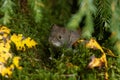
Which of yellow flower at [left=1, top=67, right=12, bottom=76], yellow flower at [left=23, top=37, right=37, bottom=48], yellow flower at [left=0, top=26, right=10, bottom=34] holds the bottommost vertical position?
yellow flower at [left=1, top=67, right=12, bottom=76]

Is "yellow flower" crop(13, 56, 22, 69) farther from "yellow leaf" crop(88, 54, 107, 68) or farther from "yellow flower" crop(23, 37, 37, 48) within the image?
"yellow leaf" crop(88, 54, 107, 68)

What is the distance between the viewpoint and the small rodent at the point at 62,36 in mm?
3732

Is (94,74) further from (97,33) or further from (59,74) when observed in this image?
(97,33)

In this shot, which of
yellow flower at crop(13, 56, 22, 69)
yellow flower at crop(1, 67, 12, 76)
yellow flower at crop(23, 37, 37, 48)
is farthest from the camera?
yellow flower at crop(23, 37, 37, 48)

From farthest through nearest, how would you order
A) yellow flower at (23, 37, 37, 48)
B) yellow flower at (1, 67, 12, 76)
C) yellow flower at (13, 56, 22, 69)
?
yellow flower at (23, 37, 37, 48), yellow flower at (13, 56, 22, 69), yellow flower at (1, 67, 12, 76)

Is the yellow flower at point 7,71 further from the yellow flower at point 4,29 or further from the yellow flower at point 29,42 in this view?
the yellow flower at point 4,29

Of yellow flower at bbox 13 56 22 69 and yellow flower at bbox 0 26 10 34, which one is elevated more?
yellow flower at bbox 0 26 10 34

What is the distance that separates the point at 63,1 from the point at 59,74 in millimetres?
1039

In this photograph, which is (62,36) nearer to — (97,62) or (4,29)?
(97,62)

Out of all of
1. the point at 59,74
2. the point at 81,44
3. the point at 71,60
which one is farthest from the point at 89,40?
the point at 59,74

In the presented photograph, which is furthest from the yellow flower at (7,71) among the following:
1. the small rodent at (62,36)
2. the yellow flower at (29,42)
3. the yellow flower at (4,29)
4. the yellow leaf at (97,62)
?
the yellow leaf at (97,62)

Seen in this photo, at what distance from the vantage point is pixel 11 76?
3.47 meters

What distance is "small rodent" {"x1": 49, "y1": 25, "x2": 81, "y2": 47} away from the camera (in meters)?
3.73

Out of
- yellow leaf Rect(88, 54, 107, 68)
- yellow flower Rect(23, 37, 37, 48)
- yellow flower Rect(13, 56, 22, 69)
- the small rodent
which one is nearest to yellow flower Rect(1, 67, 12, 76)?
yellow flower Rect(13, 56, 22, 69)
